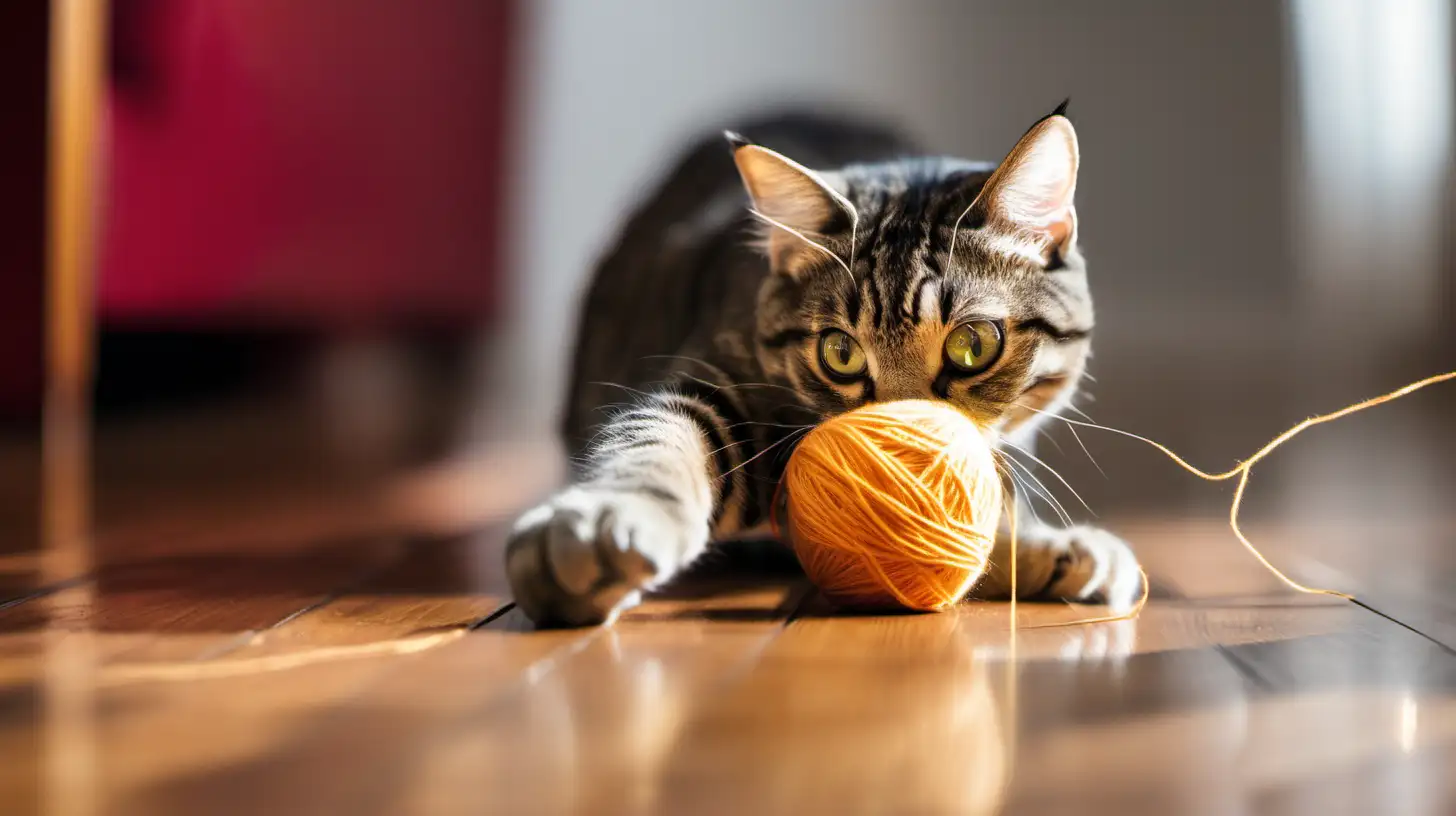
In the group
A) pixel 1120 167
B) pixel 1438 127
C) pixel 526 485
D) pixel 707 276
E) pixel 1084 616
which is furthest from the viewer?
pixel 1120 167

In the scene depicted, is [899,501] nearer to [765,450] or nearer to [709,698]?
[765,450]

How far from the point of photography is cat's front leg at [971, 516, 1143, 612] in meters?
1.16

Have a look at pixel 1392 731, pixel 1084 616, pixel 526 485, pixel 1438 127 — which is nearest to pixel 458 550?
pixel 526 485

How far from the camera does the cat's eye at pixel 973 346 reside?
44.4 inches

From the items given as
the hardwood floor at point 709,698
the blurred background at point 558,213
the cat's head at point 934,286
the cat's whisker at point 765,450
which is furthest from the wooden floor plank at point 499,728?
the blurred background at point 558,213

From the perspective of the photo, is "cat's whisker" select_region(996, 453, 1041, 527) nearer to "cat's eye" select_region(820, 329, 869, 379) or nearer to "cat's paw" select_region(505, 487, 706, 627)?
"cat's eye" select_region(820, 329, 869, 379)

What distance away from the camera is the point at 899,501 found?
1005 millimetres

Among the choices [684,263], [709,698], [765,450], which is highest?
[684,263]

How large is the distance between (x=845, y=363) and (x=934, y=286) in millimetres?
112

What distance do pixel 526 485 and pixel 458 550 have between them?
577 millimetres

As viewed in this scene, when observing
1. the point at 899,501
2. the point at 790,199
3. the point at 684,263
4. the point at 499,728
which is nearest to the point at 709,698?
the point at 499,728

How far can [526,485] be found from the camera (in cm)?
201

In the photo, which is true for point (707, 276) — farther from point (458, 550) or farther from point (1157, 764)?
point (1157, 764)

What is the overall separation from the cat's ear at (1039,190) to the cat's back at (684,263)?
0.31m
